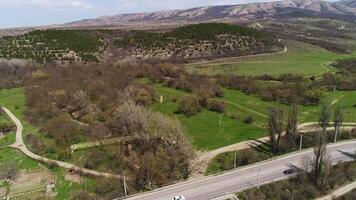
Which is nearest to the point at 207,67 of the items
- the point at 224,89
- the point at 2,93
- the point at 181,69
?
the point at 181,69

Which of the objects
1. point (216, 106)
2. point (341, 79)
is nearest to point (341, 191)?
point (216, 106)

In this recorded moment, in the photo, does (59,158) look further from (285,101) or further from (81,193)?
(285,101)

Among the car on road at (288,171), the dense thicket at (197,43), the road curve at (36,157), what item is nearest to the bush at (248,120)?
the car on road at (288,171)

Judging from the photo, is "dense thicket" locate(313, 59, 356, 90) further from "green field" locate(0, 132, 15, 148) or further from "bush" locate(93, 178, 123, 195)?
"green field" locate(0, 132, 15, 148)

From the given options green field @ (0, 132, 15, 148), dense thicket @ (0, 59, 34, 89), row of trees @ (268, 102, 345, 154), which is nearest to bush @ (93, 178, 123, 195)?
row of trees @ (268, 102, 345, 154)

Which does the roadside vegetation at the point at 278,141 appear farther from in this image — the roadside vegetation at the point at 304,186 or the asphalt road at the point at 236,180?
the roadside vegetation at the point at 304,186

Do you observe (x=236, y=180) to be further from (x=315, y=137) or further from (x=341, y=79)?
(x=341, y=79)
